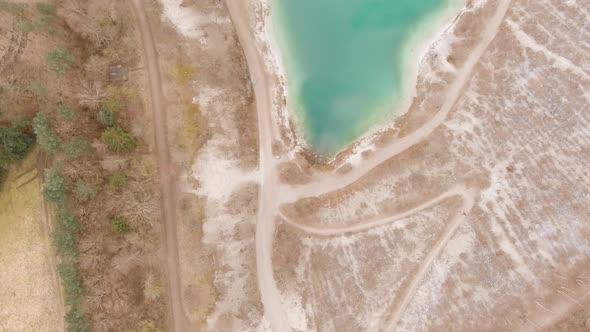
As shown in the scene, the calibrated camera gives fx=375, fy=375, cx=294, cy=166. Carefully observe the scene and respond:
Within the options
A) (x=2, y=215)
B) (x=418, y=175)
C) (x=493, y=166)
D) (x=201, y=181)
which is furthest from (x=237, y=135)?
(x=493, y=166)

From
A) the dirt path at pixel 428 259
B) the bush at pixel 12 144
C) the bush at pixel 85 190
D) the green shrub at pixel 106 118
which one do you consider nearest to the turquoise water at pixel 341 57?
the dirt path at pixel 428 259

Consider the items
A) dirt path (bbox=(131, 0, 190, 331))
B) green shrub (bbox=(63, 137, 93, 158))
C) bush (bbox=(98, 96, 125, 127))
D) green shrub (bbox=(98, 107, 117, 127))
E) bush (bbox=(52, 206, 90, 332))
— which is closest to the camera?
bush (bbox=(52, 206, 90, 332))

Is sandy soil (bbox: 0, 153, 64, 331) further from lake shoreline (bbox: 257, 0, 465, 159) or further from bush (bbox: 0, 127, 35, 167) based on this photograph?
lake shoreline (bbox: 257, 0, 465, 159)

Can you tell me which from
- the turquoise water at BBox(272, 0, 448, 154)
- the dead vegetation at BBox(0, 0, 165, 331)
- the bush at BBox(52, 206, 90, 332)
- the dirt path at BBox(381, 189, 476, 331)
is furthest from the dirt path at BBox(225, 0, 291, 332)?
the bush at BBox(52, 206, 90, 332)

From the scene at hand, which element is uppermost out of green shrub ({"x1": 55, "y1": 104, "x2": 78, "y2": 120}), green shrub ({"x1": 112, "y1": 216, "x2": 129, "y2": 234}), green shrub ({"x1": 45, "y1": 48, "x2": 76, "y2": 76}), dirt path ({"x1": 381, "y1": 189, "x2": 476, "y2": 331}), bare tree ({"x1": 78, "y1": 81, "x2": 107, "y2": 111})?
green shrub ({"x1": 45, "y1": 48, "x2": 76, "y2": 76})

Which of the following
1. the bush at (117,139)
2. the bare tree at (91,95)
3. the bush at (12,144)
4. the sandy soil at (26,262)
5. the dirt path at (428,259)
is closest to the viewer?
the bush at (12,144)

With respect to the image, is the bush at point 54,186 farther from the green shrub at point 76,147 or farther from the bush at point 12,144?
the bush at point 12,144
